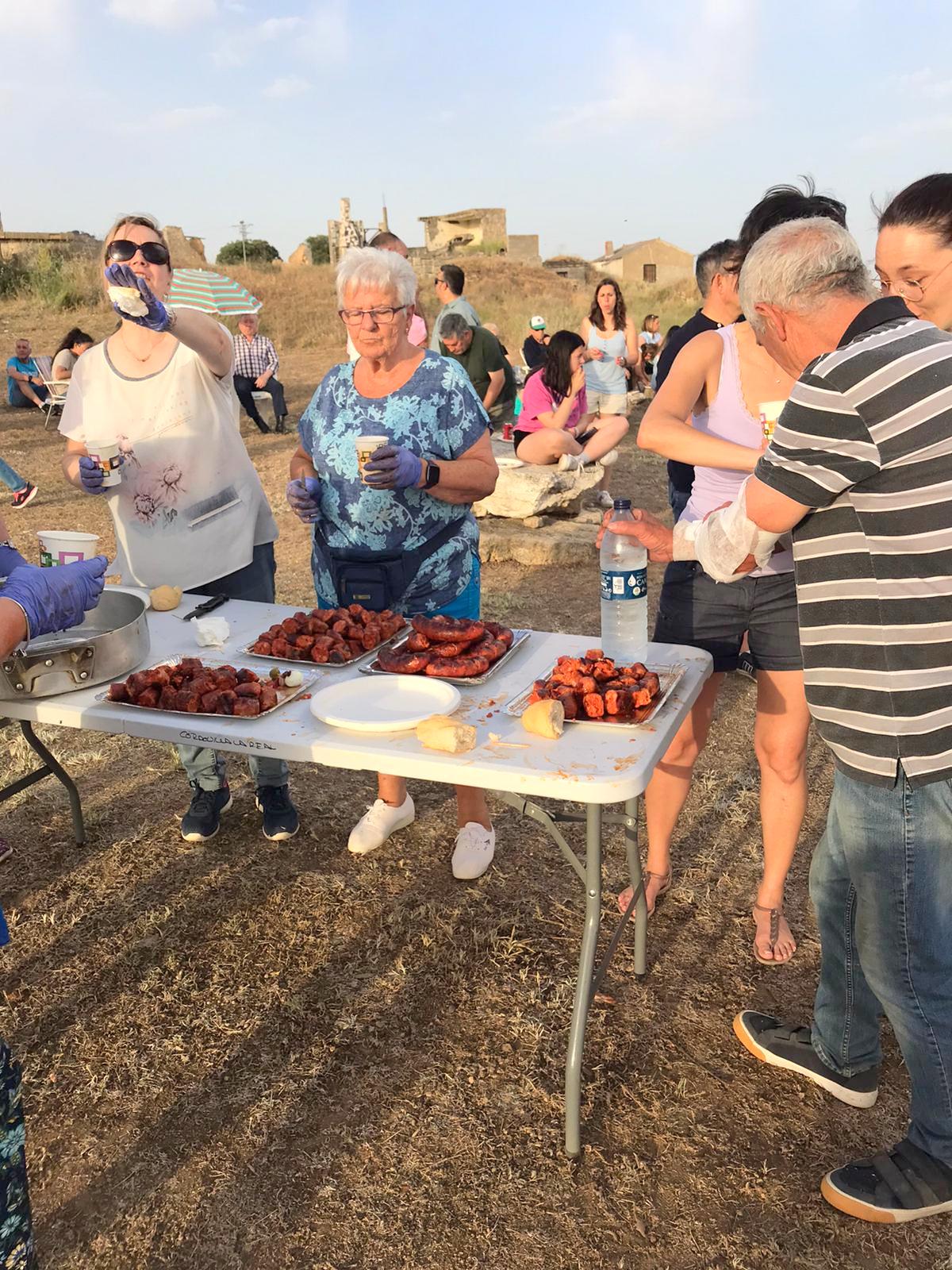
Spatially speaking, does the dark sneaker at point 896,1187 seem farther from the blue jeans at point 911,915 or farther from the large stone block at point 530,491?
the large stone block at point 530,491

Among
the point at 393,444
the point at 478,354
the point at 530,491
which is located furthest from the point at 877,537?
the point at 478,354

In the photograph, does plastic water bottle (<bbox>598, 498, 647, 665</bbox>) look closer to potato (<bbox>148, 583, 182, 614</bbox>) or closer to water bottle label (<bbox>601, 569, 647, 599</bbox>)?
water bottle label (<bbox>601, 569, 647, 599</bbox>)

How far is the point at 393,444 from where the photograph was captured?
297 cm

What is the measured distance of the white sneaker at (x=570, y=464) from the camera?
876 centimetres

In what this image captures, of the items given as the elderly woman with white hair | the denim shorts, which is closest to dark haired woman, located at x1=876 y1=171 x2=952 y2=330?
the denim shorts

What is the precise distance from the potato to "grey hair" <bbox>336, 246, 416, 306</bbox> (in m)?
1.12

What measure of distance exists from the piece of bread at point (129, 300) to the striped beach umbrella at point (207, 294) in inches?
14.8

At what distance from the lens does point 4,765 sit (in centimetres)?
458

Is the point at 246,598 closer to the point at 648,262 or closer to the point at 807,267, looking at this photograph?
the point at 807,267

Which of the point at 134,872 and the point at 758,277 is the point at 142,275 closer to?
the point at 758,277

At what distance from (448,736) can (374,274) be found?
1.67m

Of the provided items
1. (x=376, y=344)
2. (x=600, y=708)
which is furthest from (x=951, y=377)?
(x=376, y=344)

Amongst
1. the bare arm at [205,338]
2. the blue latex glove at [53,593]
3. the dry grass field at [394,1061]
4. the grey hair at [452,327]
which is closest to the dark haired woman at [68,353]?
the grey hair at [452,327]

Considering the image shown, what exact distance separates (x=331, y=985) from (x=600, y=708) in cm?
154
